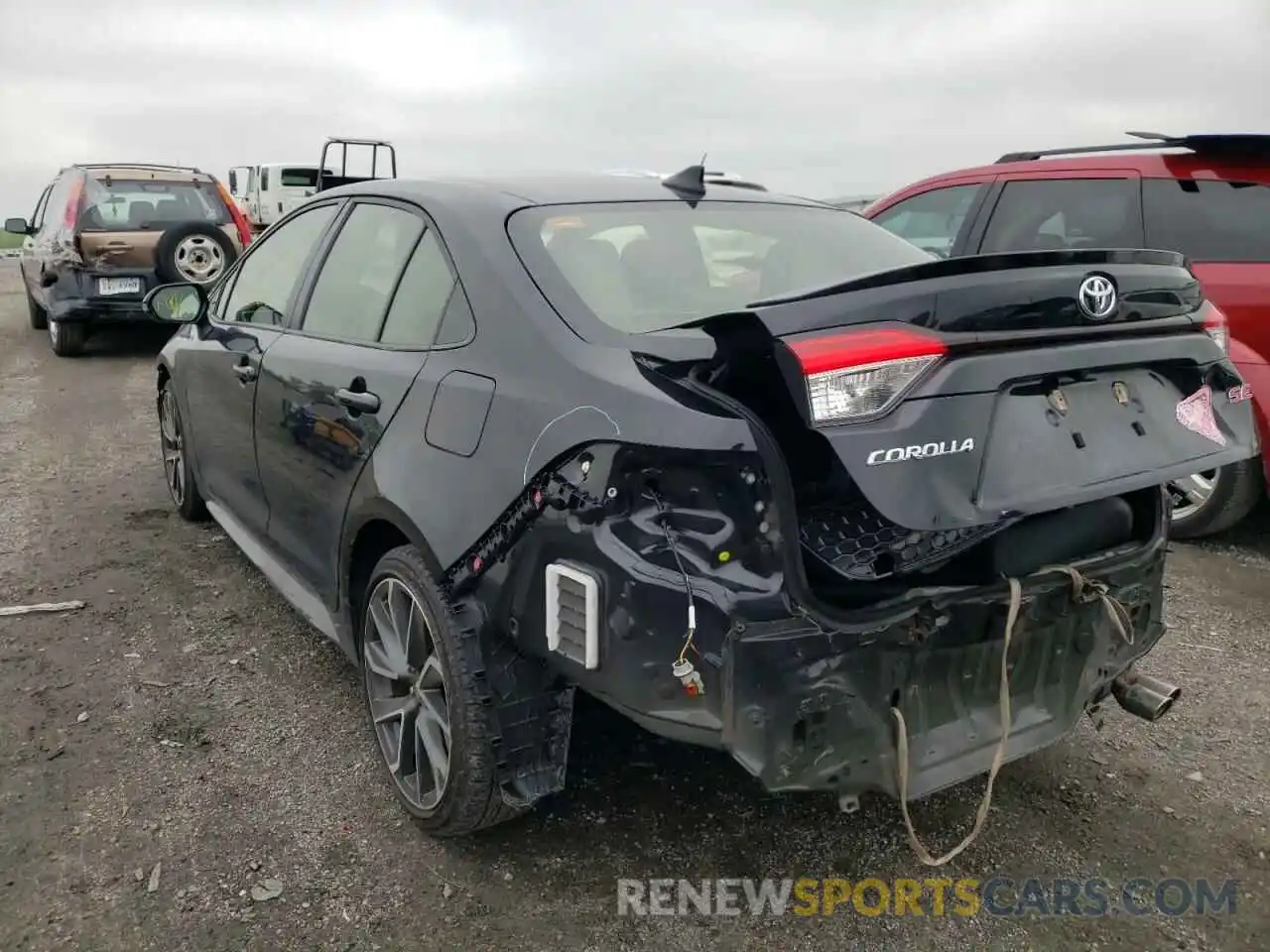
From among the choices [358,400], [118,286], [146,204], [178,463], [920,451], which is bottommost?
[178,463]

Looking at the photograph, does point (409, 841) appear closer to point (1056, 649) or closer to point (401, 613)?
point (401, 613)

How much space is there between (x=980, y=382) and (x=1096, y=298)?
0.42 m

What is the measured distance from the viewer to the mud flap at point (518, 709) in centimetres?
239

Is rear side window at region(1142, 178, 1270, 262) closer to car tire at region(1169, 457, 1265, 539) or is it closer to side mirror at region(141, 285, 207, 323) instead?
car tire at region(1169, 457, 1265, 539)

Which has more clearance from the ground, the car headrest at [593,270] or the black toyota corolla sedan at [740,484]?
the car headrest at [593,270]

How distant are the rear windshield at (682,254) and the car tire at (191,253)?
267 inches

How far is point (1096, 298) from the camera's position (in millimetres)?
2197

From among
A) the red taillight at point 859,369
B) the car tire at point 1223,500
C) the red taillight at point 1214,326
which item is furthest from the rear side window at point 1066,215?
the red taillight at point 859,369

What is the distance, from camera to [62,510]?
538 centimetres

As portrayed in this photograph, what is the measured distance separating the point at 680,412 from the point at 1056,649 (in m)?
1.11

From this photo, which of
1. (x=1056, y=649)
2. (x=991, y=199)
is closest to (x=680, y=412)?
(x=1056, y=649)

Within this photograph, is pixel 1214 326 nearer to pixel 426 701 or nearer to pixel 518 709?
pixel 518 709

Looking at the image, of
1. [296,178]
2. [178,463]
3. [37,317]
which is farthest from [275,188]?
[178,463]

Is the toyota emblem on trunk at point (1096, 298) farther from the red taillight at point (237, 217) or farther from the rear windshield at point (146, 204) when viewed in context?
the rear windshield at point (146, 204)
